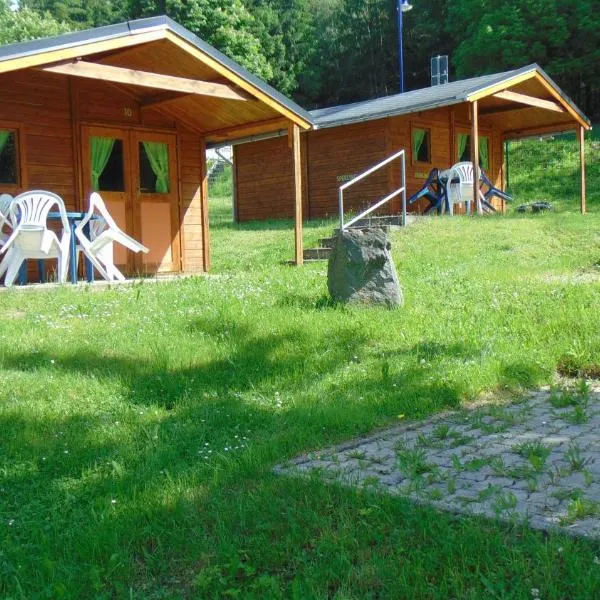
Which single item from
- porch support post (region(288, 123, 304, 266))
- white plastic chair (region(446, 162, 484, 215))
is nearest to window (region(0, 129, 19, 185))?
porch support post (region(288, 123, 304, 266))

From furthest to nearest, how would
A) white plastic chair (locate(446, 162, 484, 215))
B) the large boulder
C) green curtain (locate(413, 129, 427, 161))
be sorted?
green curtain (locate(413, 129, 427, 161))
white plastic chair (locate(446, 162, 484, 215))
the large boulder

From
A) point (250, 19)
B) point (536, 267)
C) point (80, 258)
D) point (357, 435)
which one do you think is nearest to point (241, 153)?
point (80, 258)

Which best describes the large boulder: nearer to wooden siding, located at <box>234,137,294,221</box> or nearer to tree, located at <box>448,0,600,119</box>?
wooden siding, located at <box>234,137,294,221</box>

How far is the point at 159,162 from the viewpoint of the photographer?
13.1m

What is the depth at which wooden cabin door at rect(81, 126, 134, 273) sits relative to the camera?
12.1 m

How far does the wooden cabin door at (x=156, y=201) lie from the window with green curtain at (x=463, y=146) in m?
9.57

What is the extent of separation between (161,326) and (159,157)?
22.7ft

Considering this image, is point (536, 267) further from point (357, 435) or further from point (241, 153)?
point (241, 153)

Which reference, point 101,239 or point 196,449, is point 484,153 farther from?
point 196,449

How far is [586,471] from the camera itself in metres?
3.52

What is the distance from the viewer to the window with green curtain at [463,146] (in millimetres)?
20244

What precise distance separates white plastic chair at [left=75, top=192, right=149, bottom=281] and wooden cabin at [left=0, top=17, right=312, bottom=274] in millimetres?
1428

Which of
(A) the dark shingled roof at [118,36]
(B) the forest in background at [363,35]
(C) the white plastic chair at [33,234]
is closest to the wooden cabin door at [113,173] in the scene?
(C) the white plastic chair at [33,234]

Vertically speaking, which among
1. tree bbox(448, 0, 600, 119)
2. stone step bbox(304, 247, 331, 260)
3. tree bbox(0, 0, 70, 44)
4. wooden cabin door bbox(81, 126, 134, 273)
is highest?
tree bbox(0, 0, 70, 44)
